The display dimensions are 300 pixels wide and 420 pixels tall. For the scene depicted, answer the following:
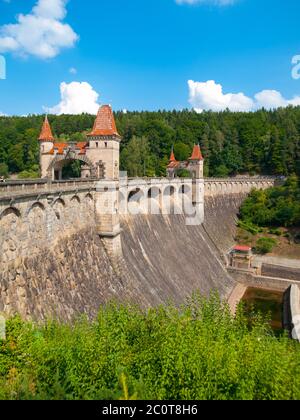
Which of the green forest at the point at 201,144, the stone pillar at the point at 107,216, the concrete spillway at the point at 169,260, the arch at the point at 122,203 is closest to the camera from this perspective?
the stone pillar at the point at 107,216

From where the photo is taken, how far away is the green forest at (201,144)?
8181 cm

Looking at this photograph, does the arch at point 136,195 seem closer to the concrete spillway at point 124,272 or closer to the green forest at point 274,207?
the concrete spillway at point 124,272

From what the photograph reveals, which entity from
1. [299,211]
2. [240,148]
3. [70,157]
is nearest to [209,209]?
[299,211]

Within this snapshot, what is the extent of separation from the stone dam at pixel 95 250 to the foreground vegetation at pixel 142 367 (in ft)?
15.9

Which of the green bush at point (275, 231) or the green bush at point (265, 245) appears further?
the green bush at point (275, 231)

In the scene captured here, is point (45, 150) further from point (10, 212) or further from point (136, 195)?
point (10, 212)

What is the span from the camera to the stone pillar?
2806 centimetres

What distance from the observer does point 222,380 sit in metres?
11.0

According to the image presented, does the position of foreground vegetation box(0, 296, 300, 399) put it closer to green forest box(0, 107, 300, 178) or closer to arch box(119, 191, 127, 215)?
arch box(119, 191, 127, 215)

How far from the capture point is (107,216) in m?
28.3

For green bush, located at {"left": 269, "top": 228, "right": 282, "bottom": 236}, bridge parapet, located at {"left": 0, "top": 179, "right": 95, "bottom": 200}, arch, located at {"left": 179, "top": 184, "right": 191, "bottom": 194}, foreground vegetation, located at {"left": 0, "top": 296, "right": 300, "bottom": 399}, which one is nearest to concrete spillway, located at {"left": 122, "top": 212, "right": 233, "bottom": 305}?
arch, located at {"left": 179, "top": 184, "right": 191, "bottom": 194}

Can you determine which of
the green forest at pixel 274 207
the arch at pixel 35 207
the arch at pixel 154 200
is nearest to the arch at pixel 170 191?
the arch at pixel 154 200
